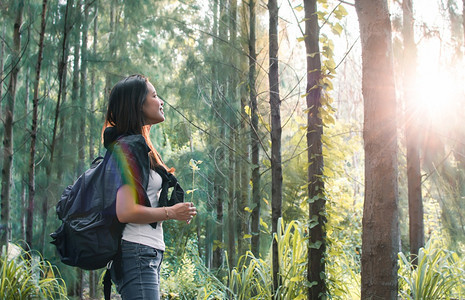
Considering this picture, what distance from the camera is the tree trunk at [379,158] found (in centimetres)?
202

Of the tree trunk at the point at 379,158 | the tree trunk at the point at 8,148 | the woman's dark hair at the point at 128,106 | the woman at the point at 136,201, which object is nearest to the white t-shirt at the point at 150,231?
the woman at the point at 136,201

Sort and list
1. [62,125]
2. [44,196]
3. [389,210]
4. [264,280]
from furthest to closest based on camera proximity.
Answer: [62,125]
[44,196]
[264,280]
[389,210]

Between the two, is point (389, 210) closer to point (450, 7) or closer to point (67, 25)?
point (67, 25)

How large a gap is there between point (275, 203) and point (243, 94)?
2.29 m

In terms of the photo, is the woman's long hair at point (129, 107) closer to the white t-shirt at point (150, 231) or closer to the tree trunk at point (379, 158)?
the white t-shirt at point (150, 231)

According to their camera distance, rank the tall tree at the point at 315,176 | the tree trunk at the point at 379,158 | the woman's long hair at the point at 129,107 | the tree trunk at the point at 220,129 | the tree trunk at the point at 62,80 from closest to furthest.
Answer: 1. the woman's long hair at the point at 129,107
2. the tree trunk at the point at 379,158
3. the tall tree at the point at 315,176
4. the tree trunk at the point at 62,80
5. the tree trunk at the point at 220,129

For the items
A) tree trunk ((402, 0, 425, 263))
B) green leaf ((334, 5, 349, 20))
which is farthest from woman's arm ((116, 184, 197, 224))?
tree trunk ((402, 0, 425, 263))

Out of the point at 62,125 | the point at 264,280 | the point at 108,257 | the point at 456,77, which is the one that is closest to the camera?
the point at 108,257

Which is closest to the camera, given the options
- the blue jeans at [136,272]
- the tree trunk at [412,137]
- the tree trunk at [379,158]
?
the blue jeans at [136,272]

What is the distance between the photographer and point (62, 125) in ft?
18.5

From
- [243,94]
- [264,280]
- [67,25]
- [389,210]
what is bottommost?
[264,280]

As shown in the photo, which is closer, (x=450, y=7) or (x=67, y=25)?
(x=67, y=25)

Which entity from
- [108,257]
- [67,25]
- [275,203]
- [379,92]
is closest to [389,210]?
[379,92]

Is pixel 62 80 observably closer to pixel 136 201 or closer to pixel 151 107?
pixel 151 107
